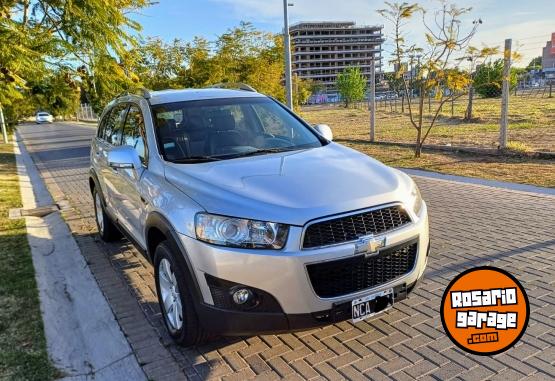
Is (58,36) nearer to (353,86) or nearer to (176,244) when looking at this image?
(176,244)

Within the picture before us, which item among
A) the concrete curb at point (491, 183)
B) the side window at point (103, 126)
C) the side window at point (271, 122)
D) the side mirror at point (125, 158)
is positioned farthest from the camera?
the concrete curb at point (491, 183)

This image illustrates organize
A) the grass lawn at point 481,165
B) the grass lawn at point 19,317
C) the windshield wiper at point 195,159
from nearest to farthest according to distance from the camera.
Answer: the grass lawn at point 19,317, the windshield wiper at point 195,159, the grass lawn at point 481,165

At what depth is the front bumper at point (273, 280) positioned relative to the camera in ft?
9.09

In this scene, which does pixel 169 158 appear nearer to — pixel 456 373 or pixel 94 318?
pixel 94 318

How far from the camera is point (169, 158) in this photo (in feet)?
12.5

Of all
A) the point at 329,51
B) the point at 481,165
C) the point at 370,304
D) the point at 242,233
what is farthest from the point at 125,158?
the point at 329,51

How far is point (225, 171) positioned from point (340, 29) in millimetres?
127322

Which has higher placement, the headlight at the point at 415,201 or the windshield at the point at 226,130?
the windshield at the point at 226,130

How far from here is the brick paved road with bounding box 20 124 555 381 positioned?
307cm

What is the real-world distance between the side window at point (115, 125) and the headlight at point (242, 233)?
2540mm

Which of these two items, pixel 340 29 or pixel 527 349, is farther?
pixel 340 29

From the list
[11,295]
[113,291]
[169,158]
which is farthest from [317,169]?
[11,295]

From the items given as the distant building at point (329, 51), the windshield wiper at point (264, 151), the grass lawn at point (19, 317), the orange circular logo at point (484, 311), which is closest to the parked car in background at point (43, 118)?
the grass lawn at point (19, 317)

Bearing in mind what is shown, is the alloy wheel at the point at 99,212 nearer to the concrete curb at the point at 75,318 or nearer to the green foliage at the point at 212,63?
the concrete curb at the point at 75,318
